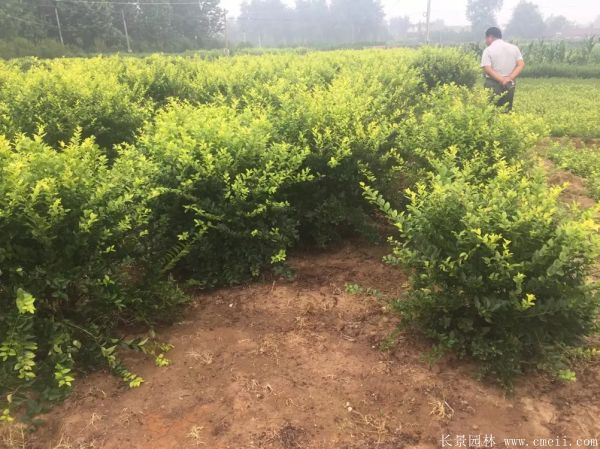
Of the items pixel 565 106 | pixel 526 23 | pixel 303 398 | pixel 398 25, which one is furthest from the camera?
pixel 398 25

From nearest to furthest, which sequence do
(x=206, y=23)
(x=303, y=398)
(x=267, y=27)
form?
(x=303, y=398) → (x=206, y=23) → (x=267, y=27)

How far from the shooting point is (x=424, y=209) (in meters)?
2.85

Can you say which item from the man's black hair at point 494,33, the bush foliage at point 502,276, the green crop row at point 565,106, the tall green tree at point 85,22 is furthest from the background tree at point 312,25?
the bush foliage at point 502,276

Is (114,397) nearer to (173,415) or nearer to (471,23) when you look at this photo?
(173,415)

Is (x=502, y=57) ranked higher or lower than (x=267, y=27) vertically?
lower

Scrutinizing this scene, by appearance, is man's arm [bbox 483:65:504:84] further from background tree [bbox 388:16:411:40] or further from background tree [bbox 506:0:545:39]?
background tree [bbox 388:16:411:40]

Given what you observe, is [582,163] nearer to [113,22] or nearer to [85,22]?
[85,22]

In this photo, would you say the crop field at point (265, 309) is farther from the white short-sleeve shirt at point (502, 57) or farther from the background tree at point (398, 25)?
the background tree at point (398, 25)

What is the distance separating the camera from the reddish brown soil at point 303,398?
233cm

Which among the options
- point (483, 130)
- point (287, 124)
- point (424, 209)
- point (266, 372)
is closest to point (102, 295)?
point (266, 372)

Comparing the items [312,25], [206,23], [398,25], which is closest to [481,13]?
[312,25]

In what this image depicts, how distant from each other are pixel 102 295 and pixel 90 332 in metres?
0.23

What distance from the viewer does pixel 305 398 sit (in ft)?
8.36

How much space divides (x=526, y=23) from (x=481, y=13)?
8.95 m
